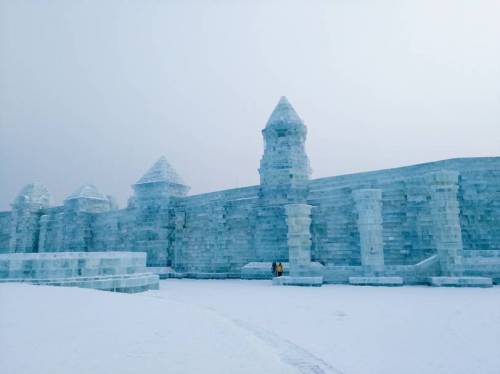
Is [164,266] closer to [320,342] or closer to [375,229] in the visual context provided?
[375,229]

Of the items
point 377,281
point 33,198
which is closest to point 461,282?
point 377,281

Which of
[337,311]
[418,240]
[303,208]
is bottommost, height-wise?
[337,311]

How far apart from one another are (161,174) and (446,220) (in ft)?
51.2

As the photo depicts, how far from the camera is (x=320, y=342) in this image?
14.7 feet

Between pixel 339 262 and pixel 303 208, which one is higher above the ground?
pixel 303 208

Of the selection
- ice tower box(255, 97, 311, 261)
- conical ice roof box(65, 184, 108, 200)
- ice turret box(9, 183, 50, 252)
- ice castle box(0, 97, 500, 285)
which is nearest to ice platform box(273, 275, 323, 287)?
ice castle box(0, 97, 500, 285)

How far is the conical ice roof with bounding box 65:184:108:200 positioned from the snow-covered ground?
2200cm

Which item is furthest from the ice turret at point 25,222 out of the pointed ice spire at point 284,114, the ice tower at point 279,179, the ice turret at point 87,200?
the pointed ice spire at point 284,114

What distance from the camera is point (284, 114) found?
18.4m

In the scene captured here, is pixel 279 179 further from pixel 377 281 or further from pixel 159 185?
pixel 159 185

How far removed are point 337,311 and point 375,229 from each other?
6690 millimetres

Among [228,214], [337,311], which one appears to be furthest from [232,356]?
[228,214]

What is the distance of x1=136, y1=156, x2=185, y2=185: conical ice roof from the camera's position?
2109 centimetres

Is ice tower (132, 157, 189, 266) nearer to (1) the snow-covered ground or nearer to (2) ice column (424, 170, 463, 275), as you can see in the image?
(1) the snow-covered ground
